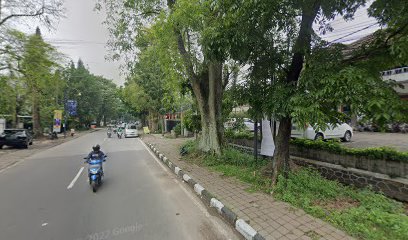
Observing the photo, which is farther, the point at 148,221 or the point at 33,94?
the point at 33,94

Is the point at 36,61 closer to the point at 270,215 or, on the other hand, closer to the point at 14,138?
the point at 14,138

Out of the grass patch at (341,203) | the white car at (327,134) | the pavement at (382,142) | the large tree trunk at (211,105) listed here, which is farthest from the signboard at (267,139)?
the pavement at (382,142)

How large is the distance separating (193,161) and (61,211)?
5.02 metres

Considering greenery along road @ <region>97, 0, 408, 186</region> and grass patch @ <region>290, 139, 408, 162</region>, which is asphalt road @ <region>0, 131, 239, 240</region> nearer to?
greenery along road @ <region>97, 0, 408, 186</region>

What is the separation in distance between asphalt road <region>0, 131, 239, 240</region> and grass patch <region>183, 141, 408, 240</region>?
1.57 metres

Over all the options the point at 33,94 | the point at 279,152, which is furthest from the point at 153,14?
the point at 33,94

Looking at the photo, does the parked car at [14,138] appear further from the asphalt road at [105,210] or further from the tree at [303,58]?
the tree at [303,58]

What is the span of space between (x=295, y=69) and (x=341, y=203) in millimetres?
3064

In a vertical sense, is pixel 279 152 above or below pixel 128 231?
above

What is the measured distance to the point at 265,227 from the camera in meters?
3.55

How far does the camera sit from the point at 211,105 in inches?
347

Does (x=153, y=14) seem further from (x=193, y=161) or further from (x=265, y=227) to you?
(x=265, y=227)

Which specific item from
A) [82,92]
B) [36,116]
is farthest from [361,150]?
[82,92]

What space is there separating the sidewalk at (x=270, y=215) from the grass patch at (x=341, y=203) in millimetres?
227
